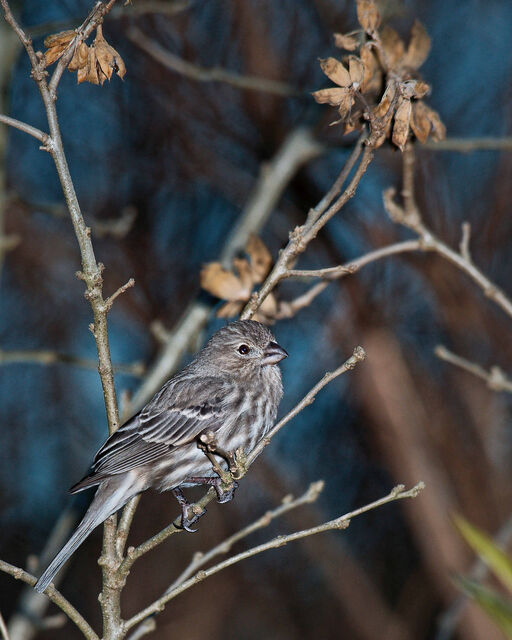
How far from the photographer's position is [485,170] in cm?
814

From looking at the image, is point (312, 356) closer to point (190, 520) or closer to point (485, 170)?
point (485, 170)

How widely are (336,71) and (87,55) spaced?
1.16m

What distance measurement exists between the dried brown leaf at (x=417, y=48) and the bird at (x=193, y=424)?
6.36ft

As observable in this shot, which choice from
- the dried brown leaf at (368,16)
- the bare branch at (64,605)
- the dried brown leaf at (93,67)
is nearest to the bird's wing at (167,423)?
the bare branch at (64,605)

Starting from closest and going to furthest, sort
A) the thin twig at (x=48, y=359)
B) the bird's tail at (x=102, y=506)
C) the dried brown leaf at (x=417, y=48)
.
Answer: the dried brown leaf at (x=417, y=48)
the bird's tail at (x=102, y=506)
the thin twig at (x=48, y=359)

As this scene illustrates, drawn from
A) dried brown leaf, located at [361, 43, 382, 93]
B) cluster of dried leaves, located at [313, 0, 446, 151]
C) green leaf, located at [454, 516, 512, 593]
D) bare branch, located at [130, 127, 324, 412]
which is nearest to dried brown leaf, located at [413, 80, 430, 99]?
cluster of dried leaves, located at [313, 0, 446, 151]

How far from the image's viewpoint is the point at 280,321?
8.56m

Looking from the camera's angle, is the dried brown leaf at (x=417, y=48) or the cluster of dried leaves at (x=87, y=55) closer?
the cluster of dried leaves at (x=87, y=55)

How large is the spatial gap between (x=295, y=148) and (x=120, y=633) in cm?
392

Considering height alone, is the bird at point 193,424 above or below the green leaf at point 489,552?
above

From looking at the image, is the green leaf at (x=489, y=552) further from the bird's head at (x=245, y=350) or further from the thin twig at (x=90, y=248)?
the bird's head at (x=245, y=350)

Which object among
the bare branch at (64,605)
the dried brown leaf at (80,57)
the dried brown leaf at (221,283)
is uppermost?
the dried brown leaf at (80,57)

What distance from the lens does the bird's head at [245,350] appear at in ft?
18.8

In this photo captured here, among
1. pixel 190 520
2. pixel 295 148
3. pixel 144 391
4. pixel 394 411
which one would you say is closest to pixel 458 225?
pixel 394 411
